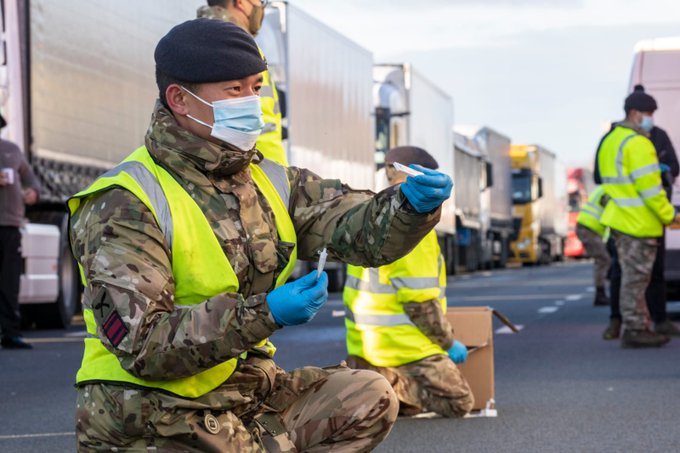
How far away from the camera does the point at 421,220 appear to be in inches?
173

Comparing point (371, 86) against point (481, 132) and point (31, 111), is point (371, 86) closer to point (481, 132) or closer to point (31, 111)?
point (31, 111)

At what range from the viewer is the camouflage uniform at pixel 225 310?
397cm

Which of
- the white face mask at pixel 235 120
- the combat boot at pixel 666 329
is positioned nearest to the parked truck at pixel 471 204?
the combat boot at pixel 666 329

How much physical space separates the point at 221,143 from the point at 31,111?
483 inches

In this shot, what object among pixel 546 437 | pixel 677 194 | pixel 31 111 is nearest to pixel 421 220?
pixel 546 437

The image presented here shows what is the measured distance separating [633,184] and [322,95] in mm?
12982

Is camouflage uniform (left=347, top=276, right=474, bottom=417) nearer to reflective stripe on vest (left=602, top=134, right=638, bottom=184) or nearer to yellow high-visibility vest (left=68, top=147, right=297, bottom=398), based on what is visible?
yellow high-visibility vest (left=68, top=147, right=297, bottom=398)

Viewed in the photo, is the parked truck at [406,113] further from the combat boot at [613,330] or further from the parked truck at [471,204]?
the combat boot at [613,330]

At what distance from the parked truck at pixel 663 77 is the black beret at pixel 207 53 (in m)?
12.3

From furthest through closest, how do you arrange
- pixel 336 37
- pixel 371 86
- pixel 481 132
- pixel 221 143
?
pixel 481 132 → pixel 371 86 → pixel 336 37 → pixel 221 143

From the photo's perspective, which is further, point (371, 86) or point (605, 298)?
point (371, 86)

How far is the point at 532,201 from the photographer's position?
5819cm

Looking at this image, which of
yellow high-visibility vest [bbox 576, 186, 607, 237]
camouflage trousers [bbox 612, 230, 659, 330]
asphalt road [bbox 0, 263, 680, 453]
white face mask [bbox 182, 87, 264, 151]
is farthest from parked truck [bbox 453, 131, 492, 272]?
white face mask [bbox 182, 87, 264, 151]

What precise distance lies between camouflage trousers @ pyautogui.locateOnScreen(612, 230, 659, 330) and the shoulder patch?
9709 millimetres
